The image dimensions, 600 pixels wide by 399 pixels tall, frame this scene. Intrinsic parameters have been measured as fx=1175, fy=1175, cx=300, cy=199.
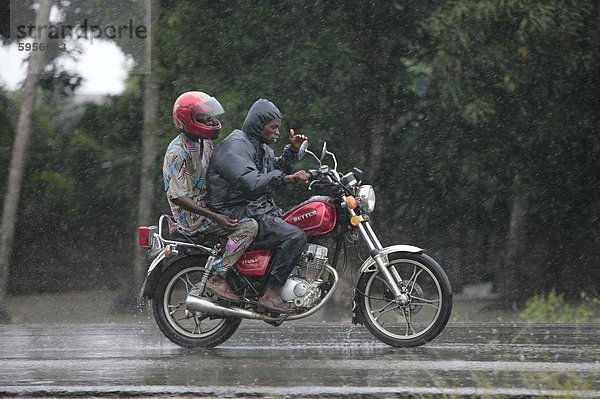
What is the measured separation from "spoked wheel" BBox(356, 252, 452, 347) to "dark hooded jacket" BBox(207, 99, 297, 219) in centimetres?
95

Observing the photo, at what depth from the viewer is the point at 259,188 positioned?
8656 mm

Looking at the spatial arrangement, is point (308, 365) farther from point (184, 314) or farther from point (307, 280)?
point (184, 314)

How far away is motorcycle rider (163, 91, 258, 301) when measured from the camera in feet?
29.2

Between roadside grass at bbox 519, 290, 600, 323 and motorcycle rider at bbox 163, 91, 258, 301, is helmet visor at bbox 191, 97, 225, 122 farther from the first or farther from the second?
roadside grass at bbox 519, 290, 600, 323

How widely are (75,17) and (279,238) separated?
11.4 metres

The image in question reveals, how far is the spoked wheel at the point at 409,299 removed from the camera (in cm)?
886

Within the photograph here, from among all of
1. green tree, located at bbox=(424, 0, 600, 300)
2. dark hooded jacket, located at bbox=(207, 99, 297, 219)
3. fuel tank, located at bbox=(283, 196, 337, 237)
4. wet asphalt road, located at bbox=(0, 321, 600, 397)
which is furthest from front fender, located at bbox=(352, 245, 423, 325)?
green tree, located at bbox=(424, 0, 600, 300)

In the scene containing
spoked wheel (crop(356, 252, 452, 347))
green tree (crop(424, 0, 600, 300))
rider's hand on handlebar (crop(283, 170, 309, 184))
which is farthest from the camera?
green tree (crop(424, 0, 600, 300))

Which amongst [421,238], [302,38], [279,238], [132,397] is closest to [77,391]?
[132,397]

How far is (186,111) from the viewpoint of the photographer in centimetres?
898

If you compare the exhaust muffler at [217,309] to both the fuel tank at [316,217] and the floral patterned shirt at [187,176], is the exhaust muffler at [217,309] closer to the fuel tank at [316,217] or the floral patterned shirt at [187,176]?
the floral patterned shirt at [187,176]

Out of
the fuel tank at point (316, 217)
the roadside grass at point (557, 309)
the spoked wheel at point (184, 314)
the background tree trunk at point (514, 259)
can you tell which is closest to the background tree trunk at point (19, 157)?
the background tree trunk at point (514, 259)

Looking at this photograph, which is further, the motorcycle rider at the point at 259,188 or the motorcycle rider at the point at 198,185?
the motorcycle rider at the point at 198,185

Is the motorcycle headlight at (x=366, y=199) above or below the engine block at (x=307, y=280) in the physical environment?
above
